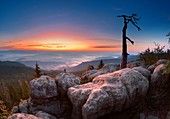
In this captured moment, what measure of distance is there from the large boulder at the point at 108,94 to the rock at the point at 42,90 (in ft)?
8.01

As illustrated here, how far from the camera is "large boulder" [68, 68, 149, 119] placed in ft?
73.9

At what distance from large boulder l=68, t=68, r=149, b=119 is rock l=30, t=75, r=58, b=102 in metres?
2.44

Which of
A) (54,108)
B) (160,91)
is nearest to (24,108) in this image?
(54,108)

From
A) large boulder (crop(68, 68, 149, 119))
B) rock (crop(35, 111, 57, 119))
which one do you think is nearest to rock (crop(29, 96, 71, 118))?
rock (crop(35, 111, 57, 119))

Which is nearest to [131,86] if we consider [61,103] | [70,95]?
[70,95]

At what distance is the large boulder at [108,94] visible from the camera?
22.5 m

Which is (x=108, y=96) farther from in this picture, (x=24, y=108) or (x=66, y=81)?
(x=24, y=108)

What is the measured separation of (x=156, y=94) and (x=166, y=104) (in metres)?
1.76

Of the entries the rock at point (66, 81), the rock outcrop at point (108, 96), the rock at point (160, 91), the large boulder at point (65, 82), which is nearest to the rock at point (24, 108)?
the rock outcrop at point (108, 96)

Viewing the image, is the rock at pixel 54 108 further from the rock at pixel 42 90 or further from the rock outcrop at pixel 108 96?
the rock at pixel 42 90

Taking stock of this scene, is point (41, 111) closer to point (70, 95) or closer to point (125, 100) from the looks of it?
point (70, 95)

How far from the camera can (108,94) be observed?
76.8ft

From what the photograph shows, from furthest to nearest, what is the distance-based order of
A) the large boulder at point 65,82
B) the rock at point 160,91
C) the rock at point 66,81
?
the rock at point 66,81, the large boulder at point 65,82, the rock at point 160,91

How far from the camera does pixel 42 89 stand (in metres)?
26.1
